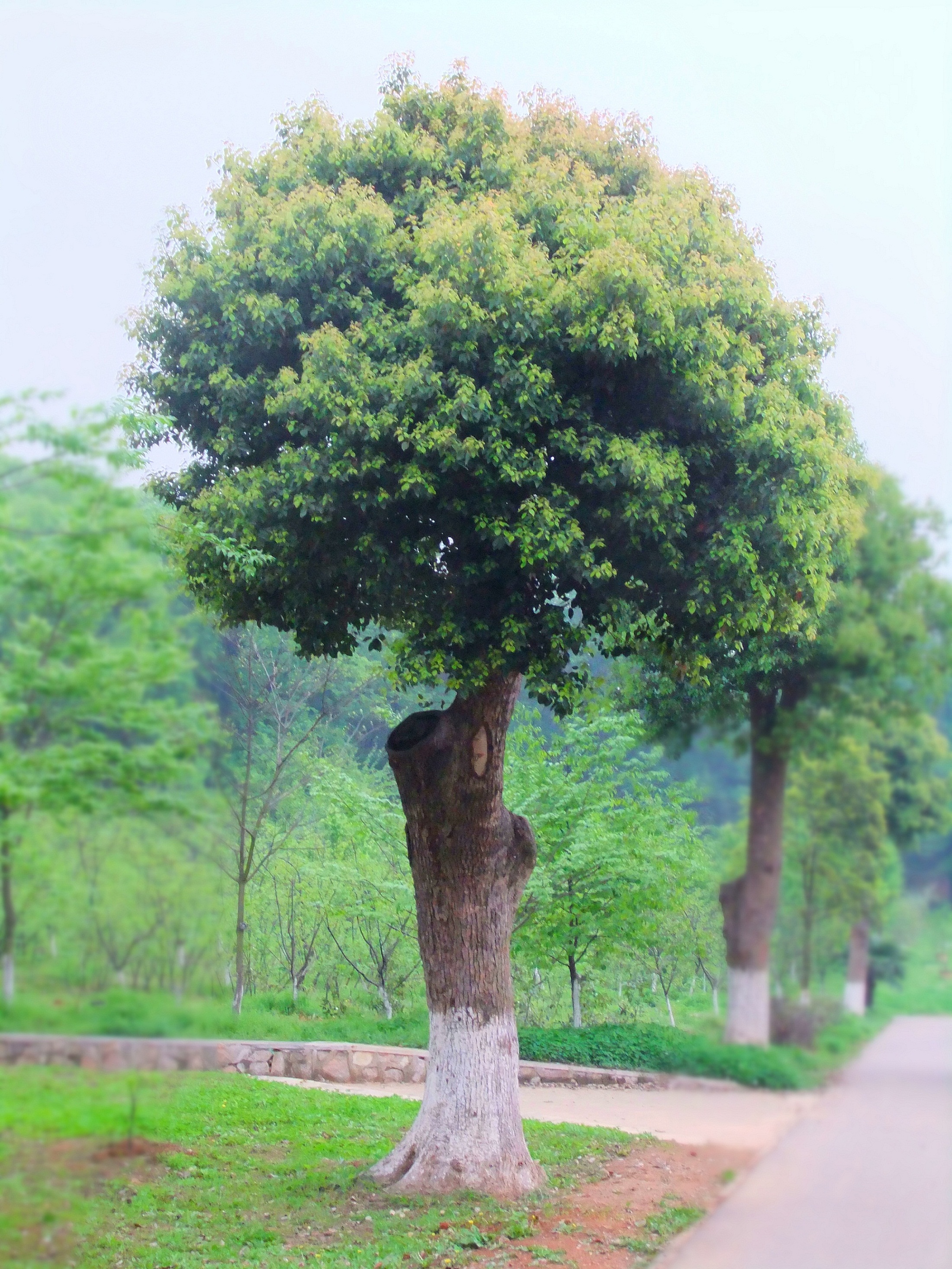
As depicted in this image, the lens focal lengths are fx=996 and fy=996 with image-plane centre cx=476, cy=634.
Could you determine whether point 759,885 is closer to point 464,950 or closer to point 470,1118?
point 464,950

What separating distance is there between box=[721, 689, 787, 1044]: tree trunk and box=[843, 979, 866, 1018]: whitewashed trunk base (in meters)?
0.13

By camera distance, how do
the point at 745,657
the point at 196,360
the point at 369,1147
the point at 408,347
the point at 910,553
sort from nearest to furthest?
the point at 910,553
the point at 745,657
the point at 408,347
the point at 196,360
the point at 369,1147

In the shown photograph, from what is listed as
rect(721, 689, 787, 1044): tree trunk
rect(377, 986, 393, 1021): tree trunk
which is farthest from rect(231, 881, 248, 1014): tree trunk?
rect(721, 689, 787, 1044): tree trunk

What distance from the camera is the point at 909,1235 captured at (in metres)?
1.81

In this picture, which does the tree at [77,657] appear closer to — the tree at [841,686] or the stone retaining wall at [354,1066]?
the tree at [841,686]

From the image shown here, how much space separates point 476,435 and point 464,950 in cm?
306

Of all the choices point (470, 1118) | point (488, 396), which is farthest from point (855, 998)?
point (470, 1118)

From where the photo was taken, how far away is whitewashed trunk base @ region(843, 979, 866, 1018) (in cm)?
168

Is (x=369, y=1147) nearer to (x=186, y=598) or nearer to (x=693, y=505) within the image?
(x=186, y=598)

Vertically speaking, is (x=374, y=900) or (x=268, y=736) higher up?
(x=268, y=736)

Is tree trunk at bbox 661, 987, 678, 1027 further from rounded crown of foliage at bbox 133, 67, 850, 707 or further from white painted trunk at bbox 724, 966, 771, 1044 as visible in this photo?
white painted trunk at bbox 724, 966, 771, 1044

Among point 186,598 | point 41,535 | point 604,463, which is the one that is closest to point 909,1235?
point 41,535

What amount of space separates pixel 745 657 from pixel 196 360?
4.34 metres

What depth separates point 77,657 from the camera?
12.2ft
